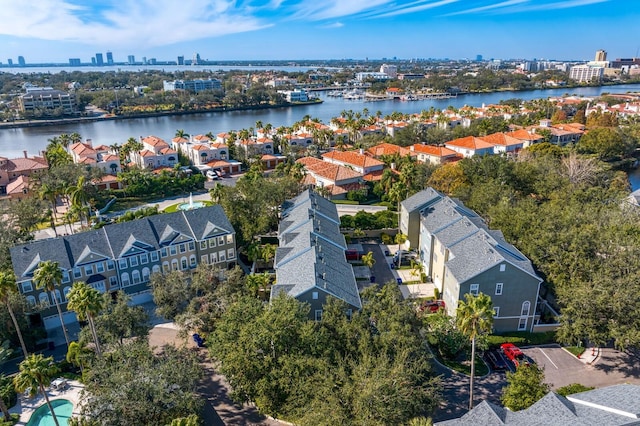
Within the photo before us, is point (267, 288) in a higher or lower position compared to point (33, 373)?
lower

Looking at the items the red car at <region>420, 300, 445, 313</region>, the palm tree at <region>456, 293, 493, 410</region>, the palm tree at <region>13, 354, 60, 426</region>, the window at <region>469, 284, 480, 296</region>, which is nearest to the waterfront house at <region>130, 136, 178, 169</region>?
the red car at <region>420, 300, 445, 313</region>

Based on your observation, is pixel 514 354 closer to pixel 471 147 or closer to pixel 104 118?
pixel 471 147

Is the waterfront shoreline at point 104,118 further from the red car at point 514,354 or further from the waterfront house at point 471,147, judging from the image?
the red car at point 514,354

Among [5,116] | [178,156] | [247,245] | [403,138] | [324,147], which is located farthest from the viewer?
[5,116]

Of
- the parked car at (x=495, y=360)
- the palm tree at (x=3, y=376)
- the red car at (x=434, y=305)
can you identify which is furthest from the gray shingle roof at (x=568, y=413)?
the palm tree at (x=3, y=376)

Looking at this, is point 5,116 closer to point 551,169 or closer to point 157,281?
point 157,281

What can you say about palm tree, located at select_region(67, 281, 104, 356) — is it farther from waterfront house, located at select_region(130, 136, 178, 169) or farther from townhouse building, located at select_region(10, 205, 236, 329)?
waterfront house, located at select_region(130, 136, 178, 169)

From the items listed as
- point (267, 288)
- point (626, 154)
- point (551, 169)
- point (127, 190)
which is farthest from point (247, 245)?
point (626, 154)
